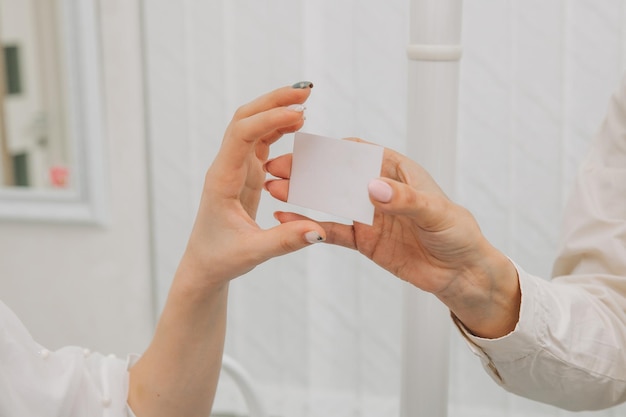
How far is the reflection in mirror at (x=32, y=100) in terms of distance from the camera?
2.48 meters

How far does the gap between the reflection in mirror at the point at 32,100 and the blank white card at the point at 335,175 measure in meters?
1.63

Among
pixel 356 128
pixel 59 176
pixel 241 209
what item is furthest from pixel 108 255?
pixel 241 209

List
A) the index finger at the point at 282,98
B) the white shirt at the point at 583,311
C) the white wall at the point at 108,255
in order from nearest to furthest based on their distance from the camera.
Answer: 1. the index finger at the point at 282,98
2. the white shirt at the point at 583,311
3. the white wall at the point at 108,255

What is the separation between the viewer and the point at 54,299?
2574 mm

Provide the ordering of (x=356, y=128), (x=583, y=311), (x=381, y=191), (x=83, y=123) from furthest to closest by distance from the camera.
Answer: (x=83, y=123) < (x=356, y=128) < (x=583, y=311) < (x=381, y=191)

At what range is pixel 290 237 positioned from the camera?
94 cm

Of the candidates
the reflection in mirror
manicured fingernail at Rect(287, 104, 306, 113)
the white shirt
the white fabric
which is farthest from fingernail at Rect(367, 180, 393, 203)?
the reflection in mirror

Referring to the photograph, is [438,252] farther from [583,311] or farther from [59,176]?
[59,176]

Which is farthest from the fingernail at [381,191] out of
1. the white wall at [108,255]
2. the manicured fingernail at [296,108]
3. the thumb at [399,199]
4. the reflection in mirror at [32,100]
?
the reflection in mirror at [32,100]

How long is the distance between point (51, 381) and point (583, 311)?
2.48 ft

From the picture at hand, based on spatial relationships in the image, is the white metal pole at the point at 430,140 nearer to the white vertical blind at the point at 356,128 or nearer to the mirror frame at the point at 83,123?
the white vertical blind at the point at 356,128

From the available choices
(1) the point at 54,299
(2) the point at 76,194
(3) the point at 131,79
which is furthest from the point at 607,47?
(1) the point at 54,299

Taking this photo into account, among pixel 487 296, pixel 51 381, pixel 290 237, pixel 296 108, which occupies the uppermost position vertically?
pixel 296 108

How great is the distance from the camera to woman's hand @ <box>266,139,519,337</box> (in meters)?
1.00
